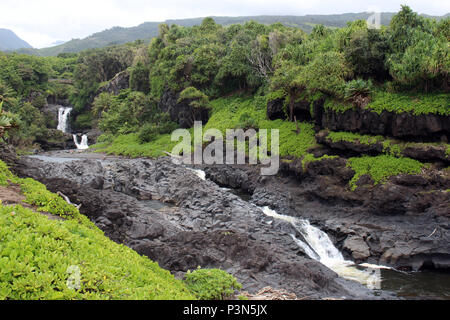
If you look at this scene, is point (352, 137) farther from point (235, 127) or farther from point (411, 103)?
point (235, 127)

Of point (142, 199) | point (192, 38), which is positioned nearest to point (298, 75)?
point (142, 199)

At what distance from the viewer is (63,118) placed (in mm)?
55156

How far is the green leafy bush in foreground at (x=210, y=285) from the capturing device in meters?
8.16

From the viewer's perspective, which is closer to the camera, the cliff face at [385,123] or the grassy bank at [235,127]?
the cliff face at [385,123]

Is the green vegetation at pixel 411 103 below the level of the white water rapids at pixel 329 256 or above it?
above

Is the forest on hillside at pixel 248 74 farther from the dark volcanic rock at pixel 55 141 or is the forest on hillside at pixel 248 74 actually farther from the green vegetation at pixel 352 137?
the green vegetation at pixel 352 137

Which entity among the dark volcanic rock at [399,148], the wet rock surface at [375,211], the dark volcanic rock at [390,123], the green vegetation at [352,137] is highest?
the dark volcanic rock at [390,123]

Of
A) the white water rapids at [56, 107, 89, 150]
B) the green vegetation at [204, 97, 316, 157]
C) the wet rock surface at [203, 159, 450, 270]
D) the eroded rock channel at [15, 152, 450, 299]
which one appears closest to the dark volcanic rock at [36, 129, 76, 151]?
the white water rapids at [56, 107, 89, 150]

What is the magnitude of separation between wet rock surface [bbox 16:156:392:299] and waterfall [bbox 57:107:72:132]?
97.9 feet

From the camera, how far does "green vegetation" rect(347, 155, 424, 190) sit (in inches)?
714

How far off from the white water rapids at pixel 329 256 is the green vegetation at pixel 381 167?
414 centimetres

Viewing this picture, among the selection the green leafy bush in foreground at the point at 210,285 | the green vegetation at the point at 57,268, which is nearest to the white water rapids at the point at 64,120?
the green vegetation at the point at 57,268

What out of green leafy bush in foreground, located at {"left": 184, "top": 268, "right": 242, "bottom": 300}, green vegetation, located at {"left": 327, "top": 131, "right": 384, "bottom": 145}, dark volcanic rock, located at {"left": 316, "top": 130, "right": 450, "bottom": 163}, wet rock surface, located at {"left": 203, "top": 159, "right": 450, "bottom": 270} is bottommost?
wet rock surface, located at {"left": 203, "top": 159, "right": 450, "bottom": 270}

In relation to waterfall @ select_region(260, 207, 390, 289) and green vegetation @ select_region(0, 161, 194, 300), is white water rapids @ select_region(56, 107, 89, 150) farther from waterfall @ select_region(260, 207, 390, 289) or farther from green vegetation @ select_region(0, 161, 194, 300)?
green vegetation @ select_region(0, 161, 194, 300)
